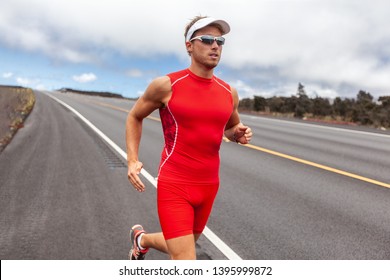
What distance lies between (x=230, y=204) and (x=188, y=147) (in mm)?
3273

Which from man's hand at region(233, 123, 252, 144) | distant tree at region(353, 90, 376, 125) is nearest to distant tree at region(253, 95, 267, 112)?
distant tree at region(353, 90, 376, 125)

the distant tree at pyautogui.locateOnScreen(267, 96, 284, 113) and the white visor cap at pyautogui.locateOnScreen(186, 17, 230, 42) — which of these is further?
the distant tree at pyautogui.locateOnScreen(267, 96, 284, 113)

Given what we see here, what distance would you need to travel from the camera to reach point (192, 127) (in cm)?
285

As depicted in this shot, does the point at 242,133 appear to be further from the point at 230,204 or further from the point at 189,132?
the point at 230,204

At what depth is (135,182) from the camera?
2902 mm

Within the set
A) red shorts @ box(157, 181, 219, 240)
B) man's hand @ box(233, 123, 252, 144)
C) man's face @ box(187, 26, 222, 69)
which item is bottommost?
red shorts @ box(157, 181, 219, 240)

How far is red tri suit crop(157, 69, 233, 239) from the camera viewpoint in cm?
281

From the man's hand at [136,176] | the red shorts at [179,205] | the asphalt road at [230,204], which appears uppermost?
the man's hand at [136,176]

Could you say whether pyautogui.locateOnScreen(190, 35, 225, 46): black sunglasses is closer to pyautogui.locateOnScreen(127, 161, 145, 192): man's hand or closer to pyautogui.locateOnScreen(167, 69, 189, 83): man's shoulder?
pyautogui.locateOnScreen(167, 69, 189, 83): man's shoulder

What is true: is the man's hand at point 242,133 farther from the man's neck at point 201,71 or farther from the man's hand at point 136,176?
the man's hand at point 136,176

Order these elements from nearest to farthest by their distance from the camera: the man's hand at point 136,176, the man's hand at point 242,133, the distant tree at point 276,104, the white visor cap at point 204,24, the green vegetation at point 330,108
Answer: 1. the white visor cap at point 204,24
2. the man's hand at point 136,176
3. the man's hand at point 242,133
4. the green vegetation at point 330,108
5. the distant tree at point 276,104

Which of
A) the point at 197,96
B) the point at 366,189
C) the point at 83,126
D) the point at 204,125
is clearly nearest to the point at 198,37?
the point at 197,96

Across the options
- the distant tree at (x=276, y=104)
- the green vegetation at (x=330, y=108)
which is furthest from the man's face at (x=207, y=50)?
the distant tree at (x=276, y=104)

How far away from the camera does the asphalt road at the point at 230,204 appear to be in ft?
14.3
